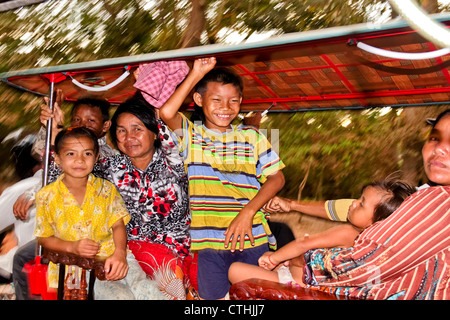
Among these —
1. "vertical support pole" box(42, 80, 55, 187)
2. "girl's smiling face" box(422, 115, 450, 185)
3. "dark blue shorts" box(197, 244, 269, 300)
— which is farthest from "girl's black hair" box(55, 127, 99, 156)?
"girl's smiling face" box(422, 115, 450, 185)

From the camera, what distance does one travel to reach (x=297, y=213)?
2.81 meters

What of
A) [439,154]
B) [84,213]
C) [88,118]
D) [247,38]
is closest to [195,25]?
[247,38]

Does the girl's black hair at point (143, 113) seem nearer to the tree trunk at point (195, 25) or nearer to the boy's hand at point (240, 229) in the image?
the boy's hand at point (240, 229)

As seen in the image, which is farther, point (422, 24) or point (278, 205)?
point (278, 205)

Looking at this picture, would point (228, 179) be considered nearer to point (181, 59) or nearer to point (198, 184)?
point (198, 184)

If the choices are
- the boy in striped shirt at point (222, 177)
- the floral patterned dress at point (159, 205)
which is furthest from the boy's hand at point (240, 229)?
the floral patterned dress at point (159, 205)

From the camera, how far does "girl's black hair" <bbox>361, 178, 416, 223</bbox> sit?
1.99 meters

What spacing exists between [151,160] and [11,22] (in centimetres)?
628

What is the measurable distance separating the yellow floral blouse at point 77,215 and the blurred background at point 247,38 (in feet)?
3.82

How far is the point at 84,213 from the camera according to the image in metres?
2.46

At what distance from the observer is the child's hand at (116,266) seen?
2.25m

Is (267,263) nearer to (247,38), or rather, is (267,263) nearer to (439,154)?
(439,154)

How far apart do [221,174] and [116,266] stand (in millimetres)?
763

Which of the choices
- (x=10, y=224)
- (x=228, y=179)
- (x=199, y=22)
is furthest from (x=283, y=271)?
(x=199, y=22)
